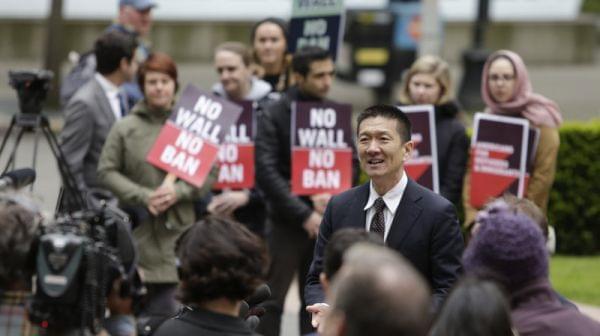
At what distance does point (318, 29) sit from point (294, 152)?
1510 mm

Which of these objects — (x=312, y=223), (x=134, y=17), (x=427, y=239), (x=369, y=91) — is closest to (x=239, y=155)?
(x=312, y=223)

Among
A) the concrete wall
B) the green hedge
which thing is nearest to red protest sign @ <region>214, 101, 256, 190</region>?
the green hedge

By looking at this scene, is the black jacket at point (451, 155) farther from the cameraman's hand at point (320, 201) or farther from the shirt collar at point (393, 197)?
the shirt collar at point (393, 197)

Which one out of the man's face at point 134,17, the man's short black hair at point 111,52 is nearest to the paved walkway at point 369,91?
the man's face at point 134,17

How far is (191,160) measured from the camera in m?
8.49

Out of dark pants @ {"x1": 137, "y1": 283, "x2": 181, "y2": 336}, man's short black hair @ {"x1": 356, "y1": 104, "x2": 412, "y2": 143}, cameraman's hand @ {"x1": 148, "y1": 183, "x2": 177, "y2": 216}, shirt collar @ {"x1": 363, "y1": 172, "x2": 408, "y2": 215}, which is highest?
man's short black hair @ {"x1": 356, "y1": 104, "x2": 412, "y2": 143}

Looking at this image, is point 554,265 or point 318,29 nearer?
point 318,29

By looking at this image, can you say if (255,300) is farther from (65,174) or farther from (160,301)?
(160,301)

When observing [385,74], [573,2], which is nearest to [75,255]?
[385,74]

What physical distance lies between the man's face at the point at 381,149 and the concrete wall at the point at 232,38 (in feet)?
65.4

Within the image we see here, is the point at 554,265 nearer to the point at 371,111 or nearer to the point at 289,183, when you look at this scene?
the point at 289,183

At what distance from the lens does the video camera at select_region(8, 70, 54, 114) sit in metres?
7.49

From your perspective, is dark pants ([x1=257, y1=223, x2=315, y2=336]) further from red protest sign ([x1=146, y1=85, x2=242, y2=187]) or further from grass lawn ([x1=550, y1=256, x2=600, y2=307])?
grass lawn ([x1=550, y1=256, x2=600, y2=307])

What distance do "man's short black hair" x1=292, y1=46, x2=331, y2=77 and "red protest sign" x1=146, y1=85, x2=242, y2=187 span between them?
44 cm
